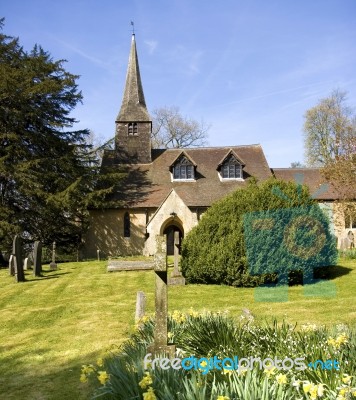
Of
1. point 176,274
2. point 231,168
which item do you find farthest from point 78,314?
point 231,168

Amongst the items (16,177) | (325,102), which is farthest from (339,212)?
(325,102)

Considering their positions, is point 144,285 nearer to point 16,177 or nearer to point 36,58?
point 16,177

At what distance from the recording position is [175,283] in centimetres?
1496

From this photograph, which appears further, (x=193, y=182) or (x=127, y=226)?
(x=193, y=182)

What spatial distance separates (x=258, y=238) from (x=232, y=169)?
1835cm

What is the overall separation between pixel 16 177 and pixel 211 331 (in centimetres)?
2367

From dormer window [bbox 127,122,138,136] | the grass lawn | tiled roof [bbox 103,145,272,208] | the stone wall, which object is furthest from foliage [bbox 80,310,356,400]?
dormer window [bbox 127,122,138,136]

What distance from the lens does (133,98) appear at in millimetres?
35094

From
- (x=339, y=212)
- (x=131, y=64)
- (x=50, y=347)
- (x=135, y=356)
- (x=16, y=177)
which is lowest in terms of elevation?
(x=50, y=347)

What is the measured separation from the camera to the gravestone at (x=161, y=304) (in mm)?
5230

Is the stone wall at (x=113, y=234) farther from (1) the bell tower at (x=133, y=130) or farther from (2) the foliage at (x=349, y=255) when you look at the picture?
(2) the foliage at (x=349, y=255)

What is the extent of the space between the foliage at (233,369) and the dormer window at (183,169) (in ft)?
83.4

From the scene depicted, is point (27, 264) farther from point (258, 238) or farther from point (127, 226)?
point (258, 238)

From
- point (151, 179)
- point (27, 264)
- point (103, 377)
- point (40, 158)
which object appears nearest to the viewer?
point (103, 377)
